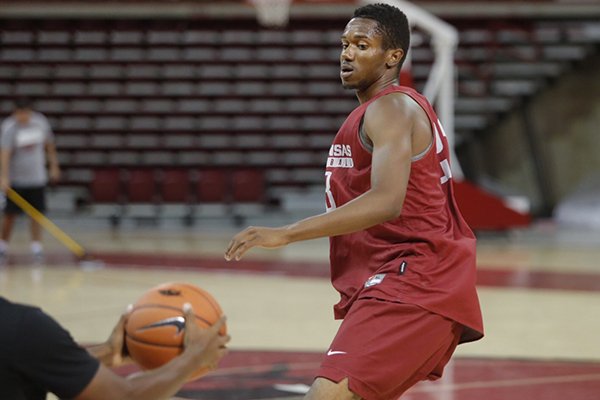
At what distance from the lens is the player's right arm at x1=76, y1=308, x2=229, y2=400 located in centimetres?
265

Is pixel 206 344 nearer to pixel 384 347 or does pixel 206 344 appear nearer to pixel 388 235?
pixel 384 347

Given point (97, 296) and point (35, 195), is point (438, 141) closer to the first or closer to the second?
point (97, 296)

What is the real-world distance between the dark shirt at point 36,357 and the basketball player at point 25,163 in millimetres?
10043

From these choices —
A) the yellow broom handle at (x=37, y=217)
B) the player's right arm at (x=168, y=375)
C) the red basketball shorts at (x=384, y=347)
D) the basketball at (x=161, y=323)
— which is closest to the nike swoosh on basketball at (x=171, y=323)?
the basketball at (x=161, y=323)

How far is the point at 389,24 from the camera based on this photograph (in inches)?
144

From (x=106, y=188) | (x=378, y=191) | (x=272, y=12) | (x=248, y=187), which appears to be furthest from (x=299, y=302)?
(x=272, y=12)

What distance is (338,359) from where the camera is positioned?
340 centimetres

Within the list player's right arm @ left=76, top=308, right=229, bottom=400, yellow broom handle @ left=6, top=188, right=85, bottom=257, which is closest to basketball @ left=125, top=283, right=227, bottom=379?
player's right arm @ left=76, top=308, right=229, bottom=400

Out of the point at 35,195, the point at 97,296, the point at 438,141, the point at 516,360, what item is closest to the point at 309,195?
the point at 35,195

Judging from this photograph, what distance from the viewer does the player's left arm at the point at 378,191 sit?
331cm

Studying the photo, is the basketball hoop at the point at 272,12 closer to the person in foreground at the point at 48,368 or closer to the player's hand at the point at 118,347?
the player's hand at the point at 118,347

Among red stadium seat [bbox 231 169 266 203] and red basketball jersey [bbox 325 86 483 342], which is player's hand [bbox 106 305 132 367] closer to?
red basketball jersey [bbox 325 86 483 342]

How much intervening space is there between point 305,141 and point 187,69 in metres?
2.74

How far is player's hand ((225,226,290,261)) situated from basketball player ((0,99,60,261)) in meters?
9.56
